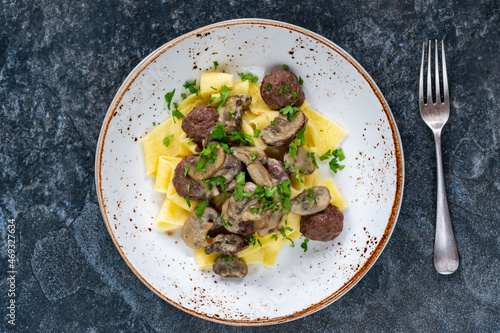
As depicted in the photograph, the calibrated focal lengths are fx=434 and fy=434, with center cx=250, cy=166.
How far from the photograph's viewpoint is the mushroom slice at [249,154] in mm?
3809

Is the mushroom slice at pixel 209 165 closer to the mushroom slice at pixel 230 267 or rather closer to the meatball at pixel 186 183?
the meatball at pixel 186 183

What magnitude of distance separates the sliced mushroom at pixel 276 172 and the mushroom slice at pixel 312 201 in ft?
0.81

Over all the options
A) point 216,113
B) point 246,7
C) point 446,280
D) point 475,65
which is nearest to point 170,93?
point 216,113

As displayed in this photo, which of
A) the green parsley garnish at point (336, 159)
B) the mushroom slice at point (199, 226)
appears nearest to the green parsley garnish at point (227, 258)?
the mushroom slice at point (199, 226)

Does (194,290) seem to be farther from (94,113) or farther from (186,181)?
(94,113)

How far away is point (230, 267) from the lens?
4070 mm

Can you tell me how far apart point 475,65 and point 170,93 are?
3.04 metres

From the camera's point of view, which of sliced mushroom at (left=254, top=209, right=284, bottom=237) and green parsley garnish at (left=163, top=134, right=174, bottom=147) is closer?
sliced mushroom at (left=254, top=209, right=284, bottom=237)

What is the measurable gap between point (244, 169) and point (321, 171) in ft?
2.69

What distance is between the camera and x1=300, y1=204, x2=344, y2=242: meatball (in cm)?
396

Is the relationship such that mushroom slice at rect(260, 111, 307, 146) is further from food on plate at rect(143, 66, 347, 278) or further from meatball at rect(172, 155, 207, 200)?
meatball at rect(172, 155, 207, 200)

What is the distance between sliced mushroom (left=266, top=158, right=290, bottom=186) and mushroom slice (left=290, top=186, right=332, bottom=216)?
248mm

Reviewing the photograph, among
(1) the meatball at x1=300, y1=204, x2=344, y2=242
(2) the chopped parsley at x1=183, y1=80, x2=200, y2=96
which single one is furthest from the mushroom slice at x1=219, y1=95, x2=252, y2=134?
(1) the meatball at x1=300, y1=204, x2=344, y2=242

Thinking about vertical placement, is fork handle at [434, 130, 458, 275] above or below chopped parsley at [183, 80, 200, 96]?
below
